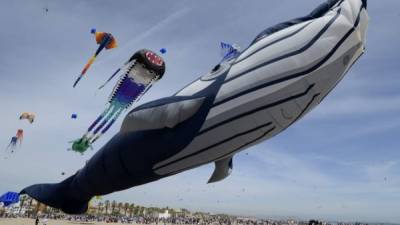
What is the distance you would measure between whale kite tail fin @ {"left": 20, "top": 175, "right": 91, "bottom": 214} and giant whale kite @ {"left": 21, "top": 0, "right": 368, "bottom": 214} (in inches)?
126

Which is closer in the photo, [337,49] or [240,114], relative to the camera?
[337,49]

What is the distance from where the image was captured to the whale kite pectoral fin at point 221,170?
836 cm

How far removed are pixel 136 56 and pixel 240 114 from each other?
9.48 ft

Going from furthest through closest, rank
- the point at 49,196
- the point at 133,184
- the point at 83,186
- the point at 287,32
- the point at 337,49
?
1. the point at 49,196
2. the point at 83,186
3. the point at 133,184
4. the point at 287,32
5. the point at 337,49

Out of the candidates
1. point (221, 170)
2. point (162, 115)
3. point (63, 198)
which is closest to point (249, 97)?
point (162, 115)

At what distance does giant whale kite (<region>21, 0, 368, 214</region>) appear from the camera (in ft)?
20.8

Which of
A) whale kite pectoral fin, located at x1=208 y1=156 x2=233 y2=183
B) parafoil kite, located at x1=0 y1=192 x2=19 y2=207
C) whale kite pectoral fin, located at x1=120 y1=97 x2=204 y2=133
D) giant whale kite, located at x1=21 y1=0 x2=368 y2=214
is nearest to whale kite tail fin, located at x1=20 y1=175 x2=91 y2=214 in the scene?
giant whale kite, located at x1=21 y1=0 x2=368 y2=214

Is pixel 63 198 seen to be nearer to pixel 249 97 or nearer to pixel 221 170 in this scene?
Answer: pixel 221 170

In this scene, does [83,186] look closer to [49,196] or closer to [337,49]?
[49,196]

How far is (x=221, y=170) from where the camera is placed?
8414 mm

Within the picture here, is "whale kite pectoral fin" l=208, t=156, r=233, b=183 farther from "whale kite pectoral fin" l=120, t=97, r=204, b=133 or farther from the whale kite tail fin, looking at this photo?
the whale kite tail fin

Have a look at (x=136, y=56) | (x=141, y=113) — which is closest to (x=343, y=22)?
(x=141, y=113)

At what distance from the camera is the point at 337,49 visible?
20.6 ft

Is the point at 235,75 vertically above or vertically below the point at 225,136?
above
